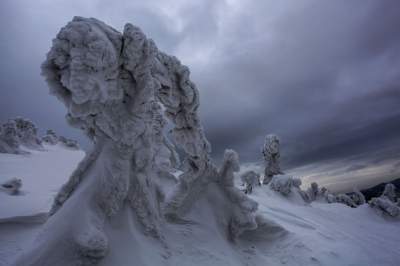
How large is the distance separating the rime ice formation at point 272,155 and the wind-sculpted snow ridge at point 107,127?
1353 cm

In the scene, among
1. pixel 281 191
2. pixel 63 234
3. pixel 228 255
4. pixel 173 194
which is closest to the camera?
pixel 63 234

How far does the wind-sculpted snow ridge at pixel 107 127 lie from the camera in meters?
2.97

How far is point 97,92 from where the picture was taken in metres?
3.06

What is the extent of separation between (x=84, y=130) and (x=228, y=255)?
2.91 meters

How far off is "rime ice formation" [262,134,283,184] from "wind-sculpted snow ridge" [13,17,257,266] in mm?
13532

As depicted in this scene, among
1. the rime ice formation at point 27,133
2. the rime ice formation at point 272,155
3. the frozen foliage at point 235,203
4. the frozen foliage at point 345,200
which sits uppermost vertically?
the rime ice formation at point 27,133

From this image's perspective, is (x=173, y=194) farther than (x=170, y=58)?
Yes

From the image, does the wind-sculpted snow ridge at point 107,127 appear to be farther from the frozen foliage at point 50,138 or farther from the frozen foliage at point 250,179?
the frozen foliage at point 50,138

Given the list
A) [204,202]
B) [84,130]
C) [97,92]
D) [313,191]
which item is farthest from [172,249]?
[313,191]

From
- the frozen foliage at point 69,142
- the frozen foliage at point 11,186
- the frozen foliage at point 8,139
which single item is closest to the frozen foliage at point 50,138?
the frozen foliage at point 69,142

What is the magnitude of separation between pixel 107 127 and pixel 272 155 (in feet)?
50.4

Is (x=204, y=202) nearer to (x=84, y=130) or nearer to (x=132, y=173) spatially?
(x=132, y=173)

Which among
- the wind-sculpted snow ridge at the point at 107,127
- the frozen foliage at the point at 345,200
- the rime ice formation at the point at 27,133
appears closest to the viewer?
the wind-sculpted snow ridge at the point at 107,127

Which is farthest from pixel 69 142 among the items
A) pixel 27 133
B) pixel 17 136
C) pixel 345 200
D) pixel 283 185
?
pixel 345 200
